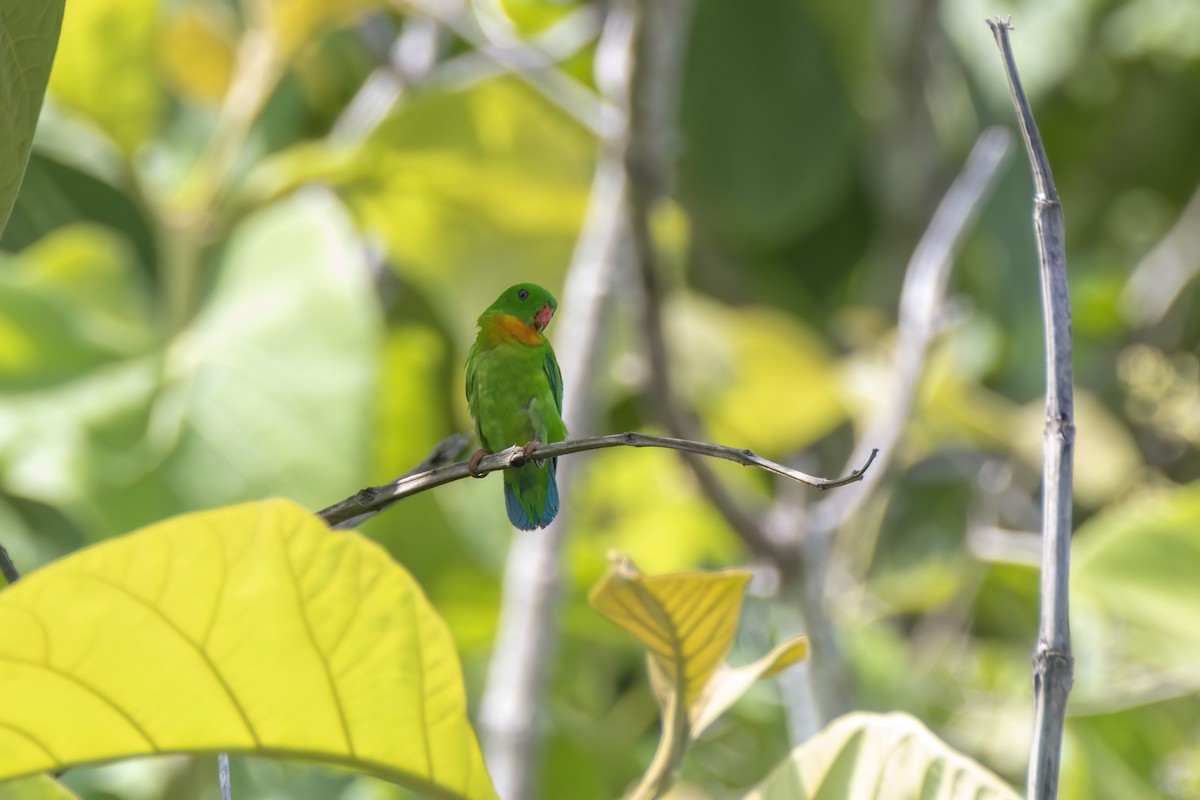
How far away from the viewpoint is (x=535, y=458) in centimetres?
→ 28

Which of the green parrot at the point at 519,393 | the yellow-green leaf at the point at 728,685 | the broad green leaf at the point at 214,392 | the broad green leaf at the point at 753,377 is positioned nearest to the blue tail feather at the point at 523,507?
the green parrot at the point at 519,393

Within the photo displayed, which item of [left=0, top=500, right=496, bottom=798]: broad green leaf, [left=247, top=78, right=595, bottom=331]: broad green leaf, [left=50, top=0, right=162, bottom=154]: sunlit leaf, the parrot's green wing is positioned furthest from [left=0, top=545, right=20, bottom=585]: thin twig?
[left=50, top=0, right=162, bottom=154]: sunlit leaf

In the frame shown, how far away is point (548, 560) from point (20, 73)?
38cm

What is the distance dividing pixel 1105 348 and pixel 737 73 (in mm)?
558

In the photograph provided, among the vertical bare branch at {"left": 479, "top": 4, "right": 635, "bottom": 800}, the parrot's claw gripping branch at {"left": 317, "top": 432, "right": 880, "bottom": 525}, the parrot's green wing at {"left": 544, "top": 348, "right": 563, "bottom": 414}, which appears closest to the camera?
the parrot's claw gripping branch at {"left": 317, "top": 432, "right": 880, "bottom": 525}

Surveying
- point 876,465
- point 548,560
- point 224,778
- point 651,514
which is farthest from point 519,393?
point 651,514

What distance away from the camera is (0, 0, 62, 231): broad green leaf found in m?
0.34

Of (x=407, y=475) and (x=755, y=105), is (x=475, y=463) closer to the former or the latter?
(x=407, y=475)

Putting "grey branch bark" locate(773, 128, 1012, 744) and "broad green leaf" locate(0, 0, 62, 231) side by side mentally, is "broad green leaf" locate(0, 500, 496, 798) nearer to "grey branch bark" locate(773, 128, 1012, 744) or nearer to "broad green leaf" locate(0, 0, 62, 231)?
"broad green leaf" locate(0, 0, 62, 231)

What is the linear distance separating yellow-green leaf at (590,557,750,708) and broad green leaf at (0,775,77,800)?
164 mm

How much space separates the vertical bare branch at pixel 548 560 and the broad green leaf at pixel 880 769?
0.25m

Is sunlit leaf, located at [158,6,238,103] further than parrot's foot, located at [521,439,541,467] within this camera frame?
Yes

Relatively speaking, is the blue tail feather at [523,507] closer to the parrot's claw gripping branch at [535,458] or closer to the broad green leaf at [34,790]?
the parrot's claw gripping branch at [535,458]

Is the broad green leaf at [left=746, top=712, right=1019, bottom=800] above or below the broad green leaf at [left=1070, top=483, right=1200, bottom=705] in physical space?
below
